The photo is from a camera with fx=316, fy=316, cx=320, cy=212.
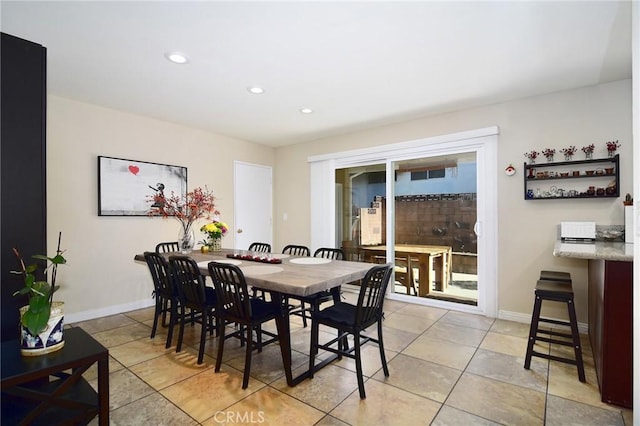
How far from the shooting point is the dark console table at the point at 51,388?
52.2 inches

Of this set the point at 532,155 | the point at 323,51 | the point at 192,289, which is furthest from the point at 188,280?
the point at 532,155

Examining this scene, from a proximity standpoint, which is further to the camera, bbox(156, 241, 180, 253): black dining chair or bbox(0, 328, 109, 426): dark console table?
bbox(156, 241, 180, 253): black dining chair

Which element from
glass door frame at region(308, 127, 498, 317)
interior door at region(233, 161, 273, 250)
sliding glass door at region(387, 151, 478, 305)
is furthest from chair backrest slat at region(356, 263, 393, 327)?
interior door at region(233, 161, 273, 250)

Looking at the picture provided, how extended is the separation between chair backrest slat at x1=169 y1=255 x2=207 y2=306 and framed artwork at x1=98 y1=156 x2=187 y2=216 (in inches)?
64.4

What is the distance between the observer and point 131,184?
3.91 metres

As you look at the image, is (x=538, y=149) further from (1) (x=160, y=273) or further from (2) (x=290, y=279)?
(1) (x=160, y=273)

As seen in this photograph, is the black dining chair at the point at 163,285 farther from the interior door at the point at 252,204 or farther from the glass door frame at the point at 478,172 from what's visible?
the glass door frame at the point at 478,172

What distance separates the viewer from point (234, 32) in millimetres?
2201

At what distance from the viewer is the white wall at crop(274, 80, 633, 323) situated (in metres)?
2.98

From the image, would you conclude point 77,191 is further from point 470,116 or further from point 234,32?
point 470,116

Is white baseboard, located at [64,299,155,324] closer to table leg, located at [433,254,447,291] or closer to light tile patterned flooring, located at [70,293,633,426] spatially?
light tile patterned flooring, located at [70,293,633,426]

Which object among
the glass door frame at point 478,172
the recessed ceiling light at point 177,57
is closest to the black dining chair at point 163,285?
the recessed ceiling light at point 177,57

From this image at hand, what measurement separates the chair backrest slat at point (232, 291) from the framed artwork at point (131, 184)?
2319 mm

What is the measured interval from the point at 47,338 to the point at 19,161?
93 cm
